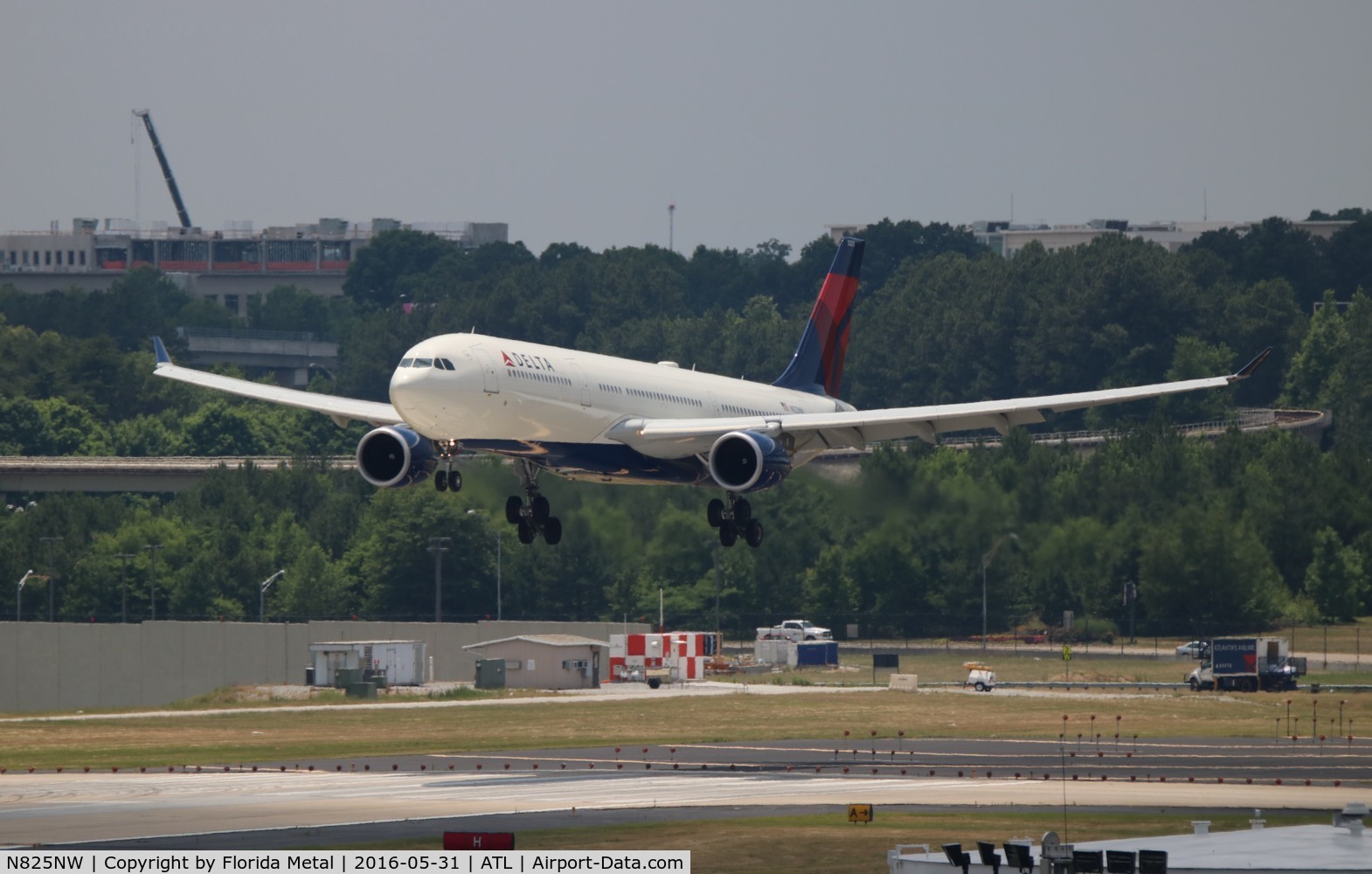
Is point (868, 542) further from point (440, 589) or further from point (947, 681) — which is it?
point (440, 589)

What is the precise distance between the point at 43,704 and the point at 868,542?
163ft

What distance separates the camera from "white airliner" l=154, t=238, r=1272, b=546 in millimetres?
67938

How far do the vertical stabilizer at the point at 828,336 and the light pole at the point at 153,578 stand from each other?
7469cm

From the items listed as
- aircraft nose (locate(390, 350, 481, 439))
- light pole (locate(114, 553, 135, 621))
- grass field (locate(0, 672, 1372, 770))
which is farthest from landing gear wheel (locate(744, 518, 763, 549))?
light pole (locate(114, 553, 135, 621))

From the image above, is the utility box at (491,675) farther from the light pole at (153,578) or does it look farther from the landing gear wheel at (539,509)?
the landing gear wheel at (539,509)

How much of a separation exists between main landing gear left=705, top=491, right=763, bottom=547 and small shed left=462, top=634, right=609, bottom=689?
4865 cm

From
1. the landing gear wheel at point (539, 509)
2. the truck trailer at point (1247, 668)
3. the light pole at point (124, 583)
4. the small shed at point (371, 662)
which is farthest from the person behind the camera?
the light pole at point (124, 583)

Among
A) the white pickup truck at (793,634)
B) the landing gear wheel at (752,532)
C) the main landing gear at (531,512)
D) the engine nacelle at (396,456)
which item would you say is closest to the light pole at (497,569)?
the white pickup truck at (793,634)

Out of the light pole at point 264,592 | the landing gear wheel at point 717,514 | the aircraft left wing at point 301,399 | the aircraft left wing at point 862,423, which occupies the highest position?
the aircraft left wing at point 301,399

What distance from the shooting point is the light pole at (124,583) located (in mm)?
160750

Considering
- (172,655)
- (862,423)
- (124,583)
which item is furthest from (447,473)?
(124,583)

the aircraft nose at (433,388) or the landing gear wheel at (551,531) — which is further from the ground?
the aircraft nose at (433,388)

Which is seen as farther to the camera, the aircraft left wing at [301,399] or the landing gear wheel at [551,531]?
the aircraft left wing at [301,399]

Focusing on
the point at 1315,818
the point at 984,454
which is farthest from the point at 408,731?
the point at 984,454
